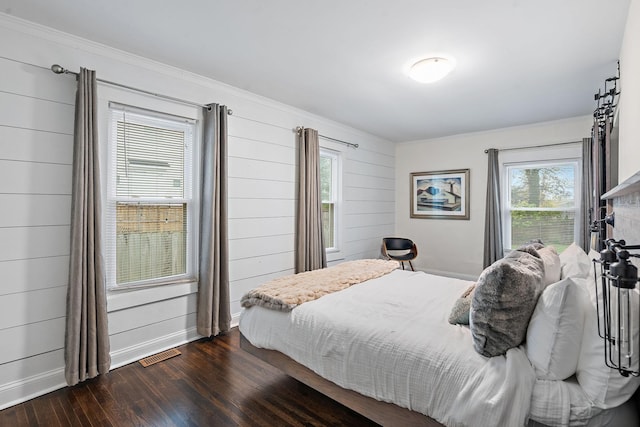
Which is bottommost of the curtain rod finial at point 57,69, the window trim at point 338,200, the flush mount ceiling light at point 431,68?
the window trim at point 338,200

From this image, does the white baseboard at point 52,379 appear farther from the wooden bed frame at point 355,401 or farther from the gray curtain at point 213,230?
the wooden bed frame at point 355,401

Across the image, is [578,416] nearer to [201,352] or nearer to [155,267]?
[201,352]

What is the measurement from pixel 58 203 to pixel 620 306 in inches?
125

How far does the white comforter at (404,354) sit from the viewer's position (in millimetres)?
1362

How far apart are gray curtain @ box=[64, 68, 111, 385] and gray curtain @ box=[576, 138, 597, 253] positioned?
17.0 ft

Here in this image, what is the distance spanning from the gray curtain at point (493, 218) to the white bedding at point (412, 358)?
8.82 feet

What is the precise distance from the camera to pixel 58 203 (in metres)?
2.34

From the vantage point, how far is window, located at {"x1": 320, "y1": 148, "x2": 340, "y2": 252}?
4.73m

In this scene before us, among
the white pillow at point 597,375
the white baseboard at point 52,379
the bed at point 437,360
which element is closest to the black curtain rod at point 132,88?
the bed at point 437,360

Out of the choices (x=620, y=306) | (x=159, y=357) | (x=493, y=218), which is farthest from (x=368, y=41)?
(x=493, y=218)

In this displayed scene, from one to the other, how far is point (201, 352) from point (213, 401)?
0.79m

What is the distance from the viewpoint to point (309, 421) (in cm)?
197

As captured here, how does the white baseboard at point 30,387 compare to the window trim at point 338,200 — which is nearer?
the white baseboard at point 30,387

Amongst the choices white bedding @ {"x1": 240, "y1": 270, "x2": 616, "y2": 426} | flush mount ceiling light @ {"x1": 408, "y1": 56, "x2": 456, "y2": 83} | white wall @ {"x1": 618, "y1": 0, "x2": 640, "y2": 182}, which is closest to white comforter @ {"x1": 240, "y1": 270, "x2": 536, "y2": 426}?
white bedding @ {"x1": 240, "y1": 270, "x2": 616, "y2": 426}
